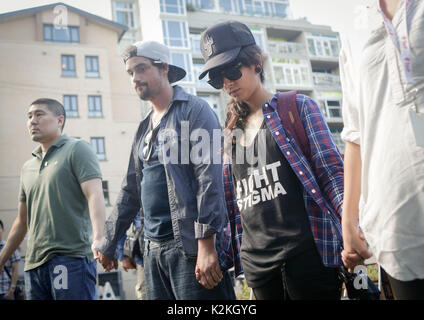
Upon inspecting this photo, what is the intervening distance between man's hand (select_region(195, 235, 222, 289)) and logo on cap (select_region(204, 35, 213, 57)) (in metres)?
0.84

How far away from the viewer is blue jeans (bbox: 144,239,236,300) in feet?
5.76

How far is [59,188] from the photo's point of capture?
8.08ft

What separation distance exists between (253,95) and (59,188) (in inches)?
55.0

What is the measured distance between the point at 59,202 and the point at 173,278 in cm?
103

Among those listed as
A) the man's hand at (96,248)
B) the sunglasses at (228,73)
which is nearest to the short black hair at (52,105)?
the man's hand at (96,248)

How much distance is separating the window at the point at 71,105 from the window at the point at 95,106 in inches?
23.1

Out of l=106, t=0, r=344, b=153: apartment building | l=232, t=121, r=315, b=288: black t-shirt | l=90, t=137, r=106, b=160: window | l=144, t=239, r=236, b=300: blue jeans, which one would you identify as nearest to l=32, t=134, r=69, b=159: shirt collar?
l=144, t=239, r=236, b=300: blue jeans

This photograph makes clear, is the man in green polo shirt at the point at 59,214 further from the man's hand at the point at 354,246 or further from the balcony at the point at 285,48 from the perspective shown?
the balcony at the point at 285,48

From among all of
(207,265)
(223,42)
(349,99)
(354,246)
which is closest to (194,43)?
(223,42)

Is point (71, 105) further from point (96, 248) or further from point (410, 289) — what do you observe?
point (410, 289)

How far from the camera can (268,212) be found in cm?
154
